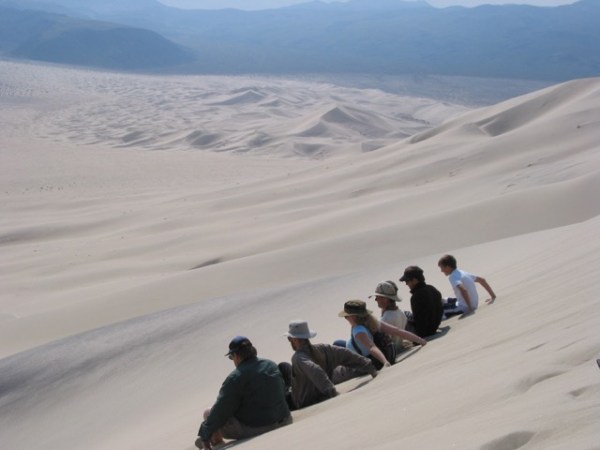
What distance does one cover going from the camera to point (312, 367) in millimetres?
4859

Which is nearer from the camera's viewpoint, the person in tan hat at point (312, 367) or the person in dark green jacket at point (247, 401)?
the person in dark green jacket at point (247, 401)

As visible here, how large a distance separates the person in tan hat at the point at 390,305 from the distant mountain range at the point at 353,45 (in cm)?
6820

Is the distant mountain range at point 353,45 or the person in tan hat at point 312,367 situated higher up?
the distant mountain range at point 353,45

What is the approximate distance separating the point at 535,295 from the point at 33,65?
238ft

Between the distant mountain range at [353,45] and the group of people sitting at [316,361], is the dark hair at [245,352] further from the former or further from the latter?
the distant mountain range at [353,45]

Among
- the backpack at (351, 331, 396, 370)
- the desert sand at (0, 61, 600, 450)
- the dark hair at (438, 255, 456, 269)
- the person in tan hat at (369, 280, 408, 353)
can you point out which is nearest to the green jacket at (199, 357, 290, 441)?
the desert sand at (0, 61, 600, 450)

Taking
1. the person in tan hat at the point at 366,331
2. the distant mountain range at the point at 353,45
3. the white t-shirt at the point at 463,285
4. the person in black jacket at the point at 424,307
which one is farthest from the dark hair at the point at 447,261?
the distant mountain range at the point at 353,45

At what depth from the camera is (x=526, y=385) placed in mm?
3293

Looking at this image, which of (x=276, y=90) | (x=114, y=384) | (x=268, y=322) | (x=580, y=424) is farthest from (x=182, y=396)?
(x=276, y=90)

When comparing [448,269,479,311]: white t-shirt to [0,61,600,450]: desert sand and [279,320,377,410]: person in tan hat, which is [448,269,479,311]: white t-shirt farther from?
[279,320,377,410]: person in tan hat

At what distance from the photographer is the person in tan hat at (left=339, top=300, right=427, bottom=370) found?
16.8 feet

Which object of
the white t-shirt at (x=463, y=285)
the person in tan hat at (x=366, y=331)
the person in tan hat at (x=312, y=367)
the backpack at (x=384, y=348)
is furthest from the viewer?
the white t-shirt at (x=463, y=285)

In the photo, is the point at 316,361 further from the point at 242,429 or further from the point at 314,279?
the point at 314,279

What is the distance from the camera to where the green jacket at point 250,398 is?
4477 mm
